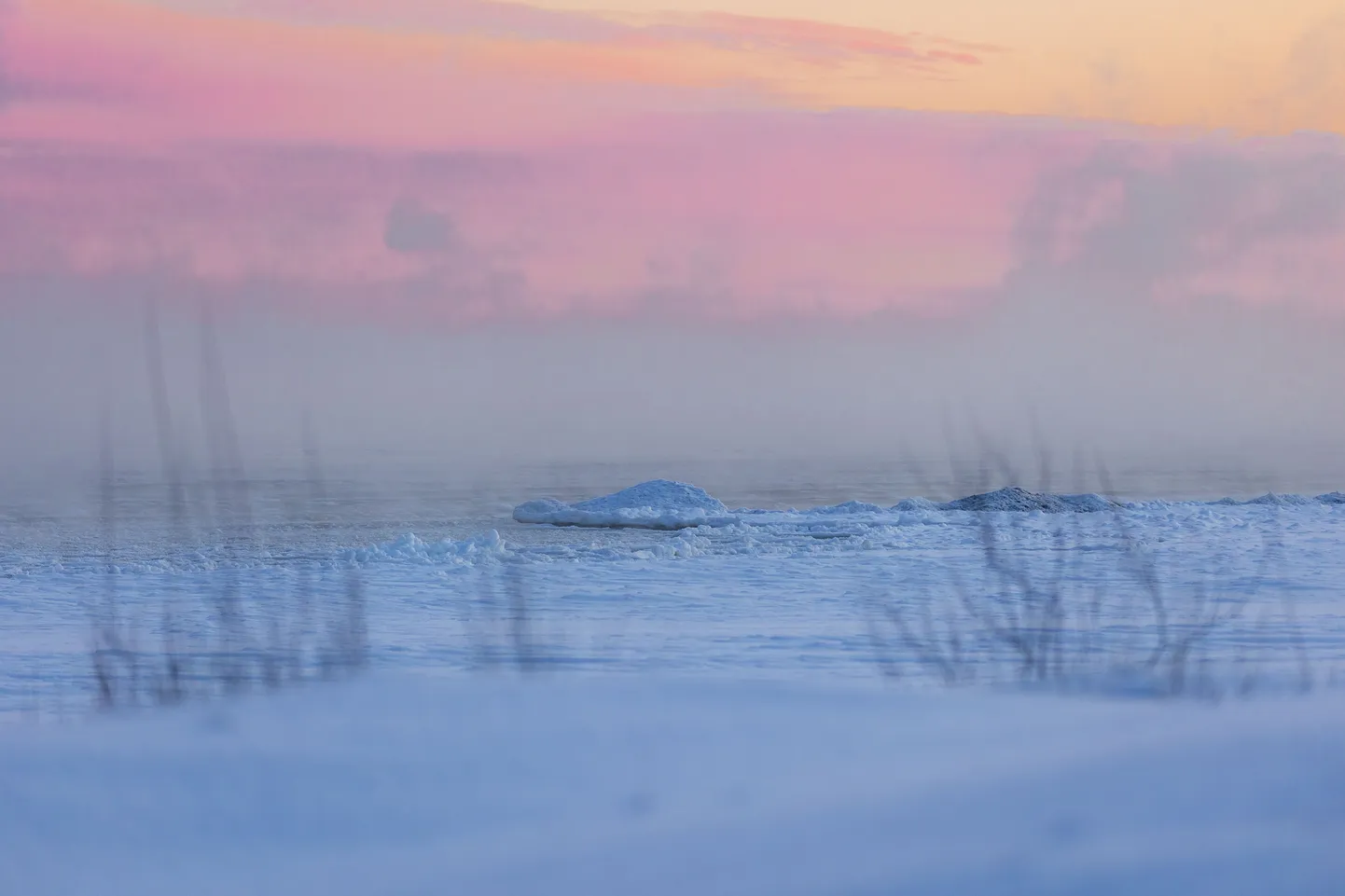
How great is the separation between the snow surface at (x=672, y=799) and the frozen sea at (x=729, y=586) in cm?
140

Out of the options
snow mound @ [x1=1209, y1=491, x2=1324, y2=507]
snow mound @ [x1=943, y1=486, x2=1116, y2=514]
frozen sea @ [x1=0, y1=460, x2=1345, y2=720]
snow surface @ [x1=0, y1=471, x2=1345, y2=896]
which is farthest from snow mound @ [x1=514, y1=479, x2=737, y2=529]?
snow surface @ [x1=0, y1=471, x2=1345, y2=896]

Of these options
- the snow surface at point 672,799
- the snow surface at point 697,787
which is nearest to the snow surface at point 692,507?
the snow surface at point 697,787

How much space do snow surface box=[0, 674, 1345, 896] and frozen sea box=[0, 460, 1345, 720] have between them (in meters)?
1.40

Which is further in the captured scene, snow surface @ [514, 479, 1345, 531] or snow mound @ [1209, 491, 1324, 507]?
snow mound @ [1209, 491, 1324, 507]

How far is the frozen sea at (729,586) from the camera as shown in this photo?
213 inches

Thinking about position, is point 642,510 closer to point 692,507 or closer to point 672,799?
point 692,507

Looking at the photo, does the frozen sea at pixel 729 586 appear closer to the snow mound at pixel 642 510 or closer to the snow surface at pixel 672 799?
the snow mound at pixel 642 510

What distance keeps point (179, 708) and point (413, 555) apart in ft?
25.1

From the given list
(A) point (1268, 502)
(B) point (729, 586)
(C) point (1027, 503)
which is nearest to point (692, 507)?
(C) point (1027, 503)

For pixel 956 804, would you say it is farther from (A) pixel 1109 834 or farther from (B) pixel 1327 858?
(B) pixel 1327 858

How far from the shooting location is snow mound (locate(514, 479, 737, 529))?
54.0 ft

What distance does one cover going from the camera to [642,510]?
17.5 metres

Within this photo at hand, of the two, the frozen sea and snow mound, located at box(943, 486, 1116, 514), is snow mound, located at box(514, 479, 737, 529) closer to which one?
the frozen sea

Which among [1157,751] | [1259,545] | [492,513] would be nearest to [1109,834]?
[1157,751]
